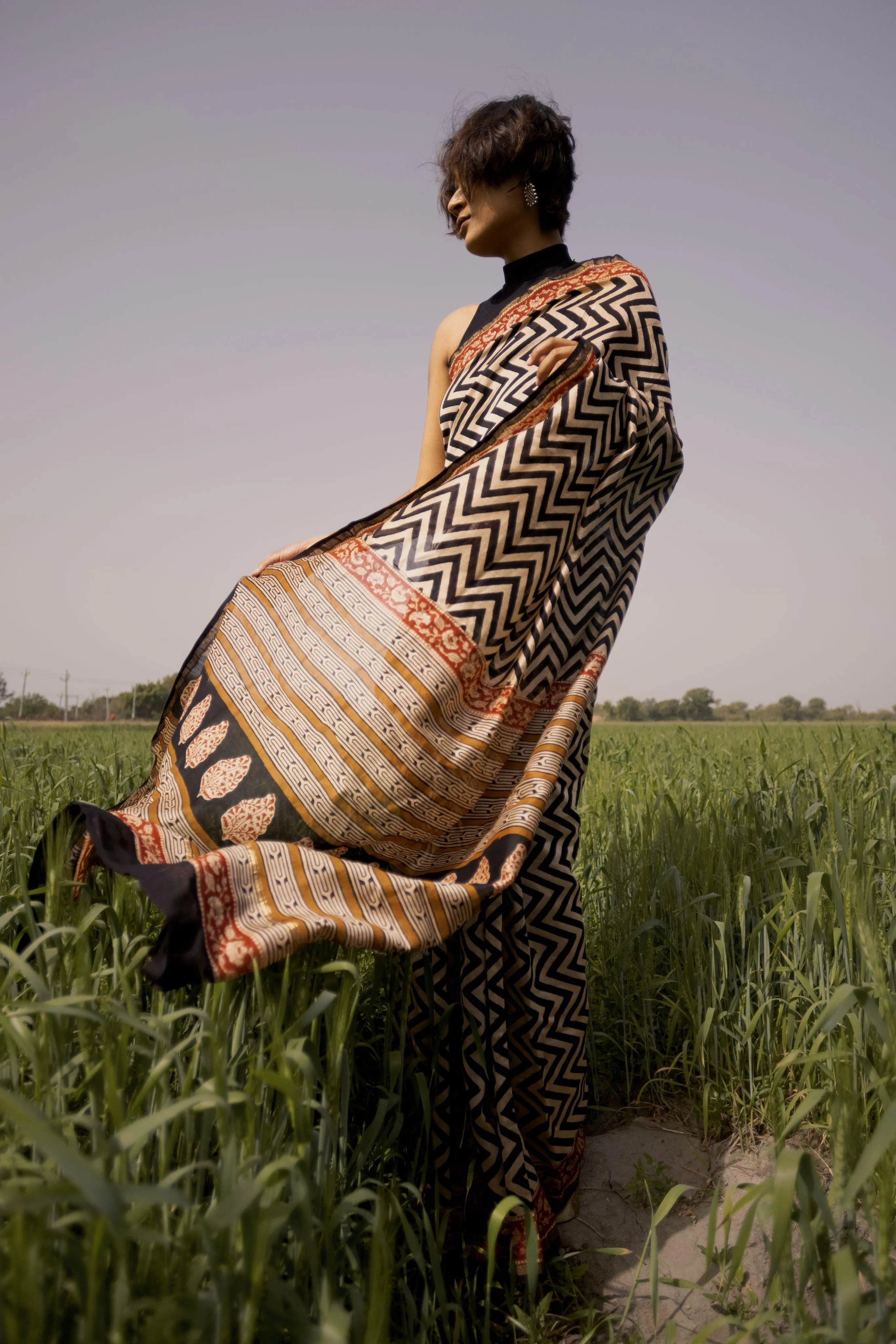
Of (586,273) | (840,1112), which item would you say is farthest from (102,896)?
(586,273)

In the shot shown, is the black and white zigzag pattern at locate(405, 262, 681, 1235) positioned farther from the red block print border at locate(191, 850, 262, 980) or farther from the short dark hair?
the red block print border at locate(191, 850, 262, 980)

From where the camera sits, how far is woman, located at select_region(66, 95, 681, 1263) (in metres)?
1.29

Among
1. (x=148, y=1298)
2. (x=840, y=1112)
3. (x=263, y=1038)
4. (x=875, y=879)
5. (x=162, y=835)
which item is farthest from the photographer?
(x=875, y=879)

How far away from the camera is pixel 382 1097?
1575mm

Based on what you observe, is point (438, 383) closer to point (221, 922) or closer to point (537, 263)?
point (537, 263)

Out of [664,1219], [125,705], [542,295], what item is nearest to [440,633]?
[542,295]

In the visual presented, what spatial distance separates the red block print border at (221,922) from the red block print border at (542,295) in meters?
1.26

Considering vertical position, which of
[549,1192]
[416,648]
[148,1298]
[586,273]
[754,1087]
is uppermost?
Result: [586,273]

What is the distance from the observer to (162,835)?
1349 mm

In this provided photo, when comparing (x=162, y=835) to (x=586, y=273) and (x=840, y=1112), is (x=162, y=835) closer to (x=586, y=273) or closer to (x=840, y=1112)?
(x=840, y=1112)

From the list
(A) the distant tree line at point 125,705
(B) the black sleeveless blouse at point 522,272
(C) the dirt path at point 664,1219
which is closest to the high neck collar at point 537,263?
(B) the black sleeveless blouse at point 522,272

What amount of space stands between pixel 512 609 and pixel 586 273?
0.86m

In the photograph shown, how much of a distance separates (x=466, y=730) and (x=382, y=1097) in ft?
2.45

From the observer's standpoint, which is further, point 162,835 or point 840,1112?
point 162,835
